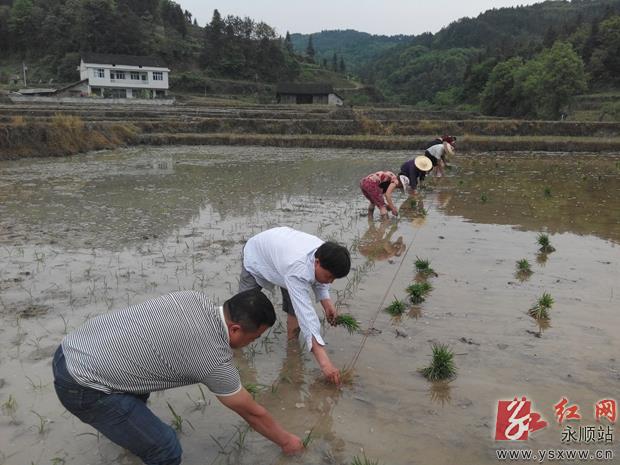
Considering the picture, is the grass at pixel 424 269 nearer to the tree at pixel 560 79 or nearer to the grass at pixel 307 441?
the grass at pixel 307 441

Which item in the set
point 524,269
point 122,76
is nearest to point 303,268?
point 524,269

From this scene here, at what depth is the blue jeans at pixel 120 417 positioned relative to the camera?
2283 millimetres

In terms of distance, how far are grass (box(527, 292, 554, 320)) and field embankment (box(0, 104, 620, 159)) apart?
1797 centimetres

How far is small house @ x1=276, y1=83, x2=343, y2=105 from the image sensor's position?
5725 centimetres

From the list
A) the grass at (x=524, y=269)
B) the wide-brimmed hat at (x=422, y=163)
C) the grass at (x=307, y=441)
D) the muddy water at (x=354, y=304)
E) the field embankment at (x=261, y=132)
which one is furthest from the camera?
the field embankment at (x=261, y=132)

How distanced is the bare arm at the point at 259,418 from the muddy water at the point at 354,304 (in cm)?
14

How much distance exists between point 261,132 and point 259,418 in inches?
977

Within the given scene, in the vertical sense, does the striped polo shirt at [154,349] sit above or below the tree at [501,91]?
below

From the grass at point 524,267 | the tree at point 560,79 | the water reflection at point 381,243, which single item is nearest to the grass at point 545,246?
the grass at point 524,267

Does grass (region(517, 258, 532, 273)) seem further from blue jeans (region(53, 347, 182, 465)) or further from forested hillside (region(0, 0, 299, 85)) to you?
forested hillside (region(0, 0, 299, 85))

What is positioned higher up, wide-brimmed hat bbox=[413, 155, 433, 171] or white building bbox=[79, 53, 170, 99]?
white building bbox=[79, 53, 170, 99]

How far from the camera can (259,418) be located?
2.50 meters

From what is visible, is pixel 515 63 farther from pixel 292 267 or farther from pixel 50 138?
pixel 292 267

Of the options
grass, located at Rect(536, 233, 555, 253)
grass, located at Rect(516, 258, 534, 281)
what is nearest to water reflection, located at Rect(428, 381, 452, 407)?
grass, located at Rect(516, 258, 534, 281)
